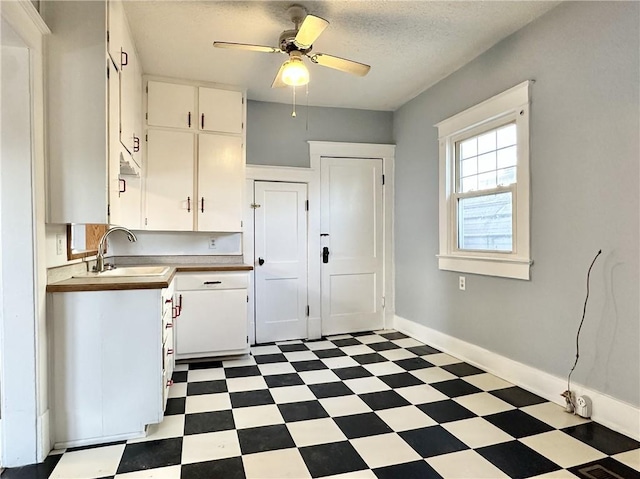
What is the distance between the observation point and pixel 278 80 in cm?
268

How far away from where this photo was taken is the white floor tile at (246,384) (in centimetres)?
277

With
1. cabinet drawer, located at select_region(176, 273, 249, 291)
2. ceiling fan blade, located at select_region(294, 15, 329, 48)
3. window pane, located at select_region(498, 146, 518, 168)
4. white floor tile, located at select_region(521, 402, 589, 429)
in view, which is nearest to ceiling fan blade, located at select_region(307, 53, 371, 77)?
ceiling fan blade, located at select_region(294, 15, 329, 48)

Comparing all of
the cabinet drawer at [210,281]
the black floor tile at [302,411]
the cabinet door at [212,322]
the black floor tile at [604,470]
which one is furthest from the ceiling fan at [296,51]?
the black floor tile at [604,470]

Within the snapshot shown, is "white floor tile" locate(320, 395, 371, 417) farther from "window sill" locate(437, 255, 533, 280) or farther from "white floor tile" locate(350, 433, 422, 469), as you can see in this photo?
"window sill" locate(437, 255, 533, 280)

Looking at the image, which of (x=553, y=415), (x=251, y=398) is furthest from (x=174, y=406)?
(x=553, y=415)

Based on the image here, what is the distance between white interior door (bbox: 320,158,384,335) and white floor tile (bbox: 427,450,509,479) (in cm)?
238

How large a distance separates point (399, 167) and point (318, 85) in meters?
1.29

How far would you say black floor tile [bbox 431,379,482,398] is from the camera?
265cm

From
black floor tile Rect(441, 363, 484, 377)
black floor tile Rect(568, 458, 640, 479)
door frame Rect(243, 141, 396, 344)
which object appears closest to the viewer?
black floor tile Rect(568, 458, 640, 479)

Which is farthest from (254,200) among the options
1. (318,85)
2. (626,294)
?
(626,294)

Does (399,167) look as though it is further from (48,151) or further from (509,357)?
(48,151)

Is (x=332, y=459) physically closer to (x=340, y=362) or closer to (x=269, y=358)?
(x=340, y=362)

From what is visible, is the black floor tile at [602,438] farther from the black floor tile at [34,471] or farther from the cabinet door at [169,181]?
the cabinet door at [169,181]

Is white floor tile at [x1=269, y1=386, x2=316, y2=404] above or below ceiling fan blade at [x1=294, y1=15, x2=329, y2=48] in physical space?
below
